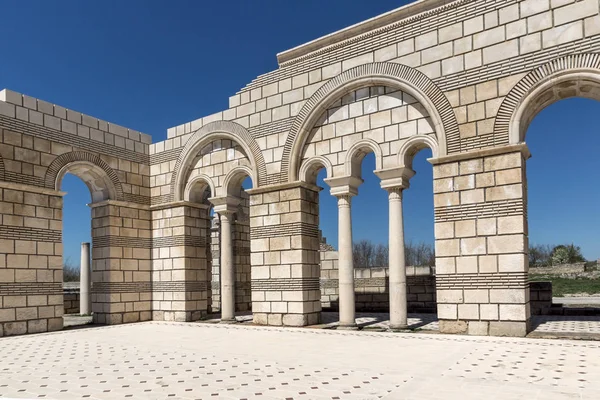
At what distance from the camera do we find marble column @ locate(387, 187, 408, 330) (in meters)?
10.5

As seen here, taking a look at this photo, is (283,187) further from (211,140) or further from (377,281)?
(377,281)

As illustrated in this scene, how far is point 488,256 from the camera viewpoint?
938 centimetres

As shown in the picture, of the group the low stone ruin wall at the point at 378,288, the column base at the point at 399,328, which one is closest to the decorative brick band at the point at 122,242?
the low stone ruin wall at the point at 378,288

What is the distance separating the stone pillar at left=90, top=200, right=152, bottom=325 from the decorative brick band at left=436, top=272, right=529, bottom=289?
8834 millimetres

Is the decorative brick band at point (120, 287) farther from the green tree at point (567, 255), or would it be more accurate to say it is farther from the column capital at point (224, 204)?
the green tree at point (567, 255)

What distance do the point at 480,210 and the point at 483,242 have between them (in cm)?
62

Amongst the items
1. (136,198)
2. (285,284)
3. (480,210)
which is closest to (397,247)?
(480,210)

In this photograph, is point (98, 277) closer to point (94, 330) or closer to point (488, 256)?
point (94, 330)

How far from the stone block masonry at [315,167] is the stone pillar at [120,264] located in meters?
0.04

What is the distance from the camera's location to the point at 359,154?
38.1ft

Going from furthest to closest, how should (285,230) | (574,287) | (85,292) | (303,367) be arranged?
(574,287)
(85,292)
(285,230)
(303,367)

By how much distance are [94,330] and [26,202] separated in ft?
11.7

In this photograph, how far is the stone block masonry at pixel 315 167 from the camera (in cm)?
932

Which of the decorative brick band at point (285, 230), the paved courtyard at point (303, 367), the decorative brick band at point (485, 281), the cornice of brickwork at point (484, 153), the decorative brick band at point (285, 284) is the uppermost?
the cornice of brickwork at point (484, 153)
